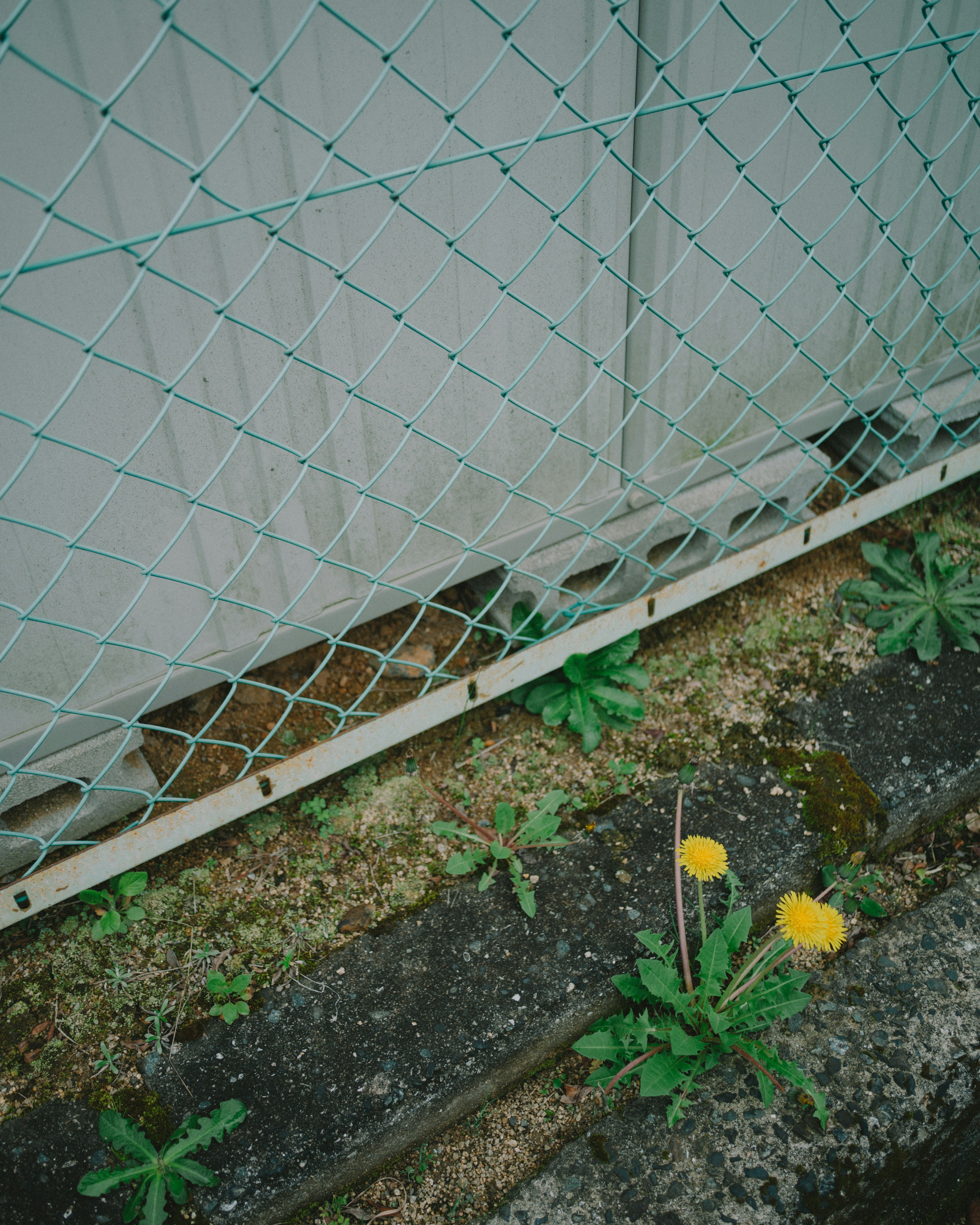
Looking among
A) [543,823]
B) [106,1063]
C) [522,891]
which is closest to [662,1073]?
[522,891]

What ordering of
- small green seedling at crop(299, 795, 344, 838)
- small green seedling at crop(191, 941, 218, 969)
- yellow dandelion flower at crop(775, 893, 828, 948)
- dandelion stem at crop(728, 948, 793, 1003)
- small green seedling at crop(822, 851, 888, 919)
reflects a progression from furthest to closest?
small green seedling at crop(299, 795, 344, 838), small green seedling at crop(822, 851, 888, 919), small green seedling at crop(191, 941, 218, 969), dandelion stem at crop(728, 948, 793, 1003), yellow dandelion flower at crop(775, 893, 828, 948)

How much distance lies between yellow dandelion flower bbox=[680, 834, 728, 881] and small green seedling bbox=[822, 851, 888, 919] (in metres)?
0.59

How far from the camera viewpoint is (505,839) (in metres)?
1.92

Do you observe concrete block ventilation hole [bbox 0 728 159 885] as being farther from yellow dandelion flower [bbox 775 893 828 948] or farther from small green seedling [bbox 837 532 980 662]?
small green seedling [bbox 837 532 980 662]

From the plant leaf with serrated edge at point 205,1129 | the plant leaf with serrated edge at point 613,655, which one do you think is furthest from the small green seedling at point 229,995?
the plant leaf with serrated edge at point 613,655

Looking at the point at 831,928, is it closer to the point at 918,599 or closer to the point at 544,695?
the point at 544,695

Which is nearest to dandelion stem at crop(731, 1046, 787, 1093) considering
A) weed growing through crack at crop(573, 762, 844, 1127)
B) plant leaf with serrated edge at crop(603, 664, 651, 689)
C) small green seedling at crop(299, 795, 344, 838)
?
weed growing through crack at crop(573, 762, 844, 1127)

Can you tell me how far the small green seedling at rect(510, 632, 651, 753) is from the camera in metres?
2.10

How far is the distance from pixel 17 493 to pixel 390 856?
3.46ft

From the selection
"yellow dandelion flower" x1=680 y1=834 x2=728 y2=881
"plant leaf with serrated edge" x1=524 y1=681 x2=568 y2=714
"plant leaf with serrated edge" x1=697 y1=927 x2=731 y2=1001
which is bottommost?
"plant leaf with serrated edge" x1=697 y1=927 x2=731 y2=1001

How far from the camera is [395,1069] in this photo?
1571mm

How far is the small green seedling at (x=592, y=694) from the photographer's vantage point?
210 centimetres

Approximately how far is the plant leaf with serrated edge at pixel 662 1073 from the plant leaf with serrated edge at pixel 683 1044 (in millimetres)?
19

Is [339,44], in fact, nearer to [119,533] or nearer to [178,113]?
[178,113]
